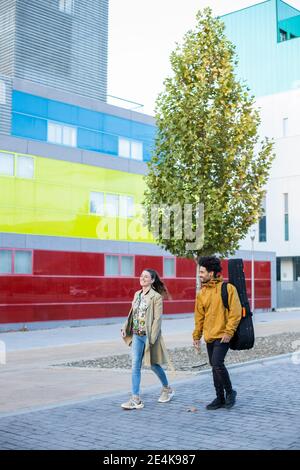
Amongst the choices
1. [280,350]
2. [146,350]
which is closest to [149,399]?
[146,350]

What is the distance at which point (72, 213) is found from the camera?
2697 centimetres

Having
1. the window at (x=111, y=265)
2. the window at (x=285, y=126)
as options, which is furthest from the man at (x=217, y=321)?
the window at (x=285, y=126)

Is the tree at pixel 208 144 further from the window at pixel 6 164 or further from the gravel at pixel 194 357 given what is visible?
the window at pixel 6 164

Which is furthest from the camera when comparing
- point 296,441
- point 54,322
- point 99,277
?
point 99,277

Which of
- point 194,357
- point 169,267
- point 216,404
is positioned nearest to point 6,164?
point 169,267

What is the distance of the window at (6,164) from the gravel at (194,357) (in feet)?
40.9

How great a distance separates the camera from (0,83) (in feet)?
85.0

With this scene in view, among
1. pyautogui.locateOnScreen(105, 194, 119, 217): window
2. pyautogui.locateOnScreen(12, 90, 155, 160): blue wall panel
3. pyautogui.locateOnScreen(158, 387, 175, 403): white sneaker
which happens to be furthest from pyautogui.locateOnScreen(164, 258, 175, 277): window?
pyautogui.locateOnScreen(158, 387, 175, 403): white sneaker

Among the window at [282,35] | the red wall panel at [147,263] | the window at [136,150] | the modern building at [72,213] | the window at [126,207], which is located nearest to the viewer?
the modern building at [72,213]

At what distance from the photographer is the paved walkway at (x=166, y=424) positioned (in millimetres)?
5980

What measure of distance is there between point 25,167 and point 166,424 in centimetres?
1953

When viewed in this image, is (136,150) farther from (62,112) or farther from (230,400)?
(230,400)

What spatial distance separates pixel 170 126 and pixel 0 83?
1356 cm

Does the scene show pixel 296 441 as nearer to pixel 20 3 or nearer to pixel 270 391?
pixel 270 391
